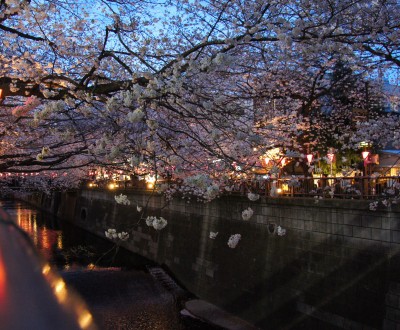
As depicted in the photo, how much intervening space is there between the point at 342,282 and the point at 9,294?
1219cm

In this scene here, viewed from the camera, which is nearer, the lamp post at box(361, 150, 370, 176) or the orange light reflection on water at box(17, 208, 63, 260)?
the lamp post at box(361, 150, 370, 176)

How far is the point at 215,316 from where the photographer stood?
15.8m

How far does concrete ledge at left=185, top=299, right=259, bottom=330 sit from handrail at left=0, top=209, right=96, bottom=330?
14.5 meters

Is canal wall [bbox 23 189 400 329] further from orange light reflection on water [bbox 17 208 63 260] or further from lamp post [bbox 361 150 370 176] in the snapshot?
orange light reflection on water [bbox 17 208 63 260]

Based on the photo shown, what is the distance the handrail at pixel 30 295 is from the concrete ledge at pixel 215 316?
14.5 meters

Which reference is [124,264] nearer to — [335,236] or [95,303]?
[95,303]

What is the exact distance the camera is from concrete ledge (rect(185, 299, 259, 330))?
14871mm

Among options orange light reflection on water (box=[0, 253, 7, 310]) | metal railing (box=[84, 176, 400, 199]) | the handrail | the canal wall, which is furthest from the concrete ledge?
orange light reflection on water (box=[0, 253, 7, 310])

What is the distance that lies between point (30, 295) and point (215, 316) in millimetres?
15643

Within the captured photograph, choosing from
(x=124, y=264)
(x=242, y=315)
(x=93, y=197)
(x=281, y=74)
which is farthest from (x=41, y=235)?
(x=281, y=74)

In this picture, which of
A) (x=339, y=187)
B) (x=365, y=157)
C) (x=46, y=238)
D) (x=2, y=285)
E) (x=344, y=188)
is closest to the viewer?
(x=2, y=285)

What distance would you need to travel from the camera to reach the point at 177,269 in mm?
21188

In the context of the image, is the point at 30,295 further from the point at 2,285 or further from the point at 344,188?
the point at 344,188

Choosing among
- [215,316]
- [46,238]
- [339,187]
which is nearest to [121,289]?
[215,316]
